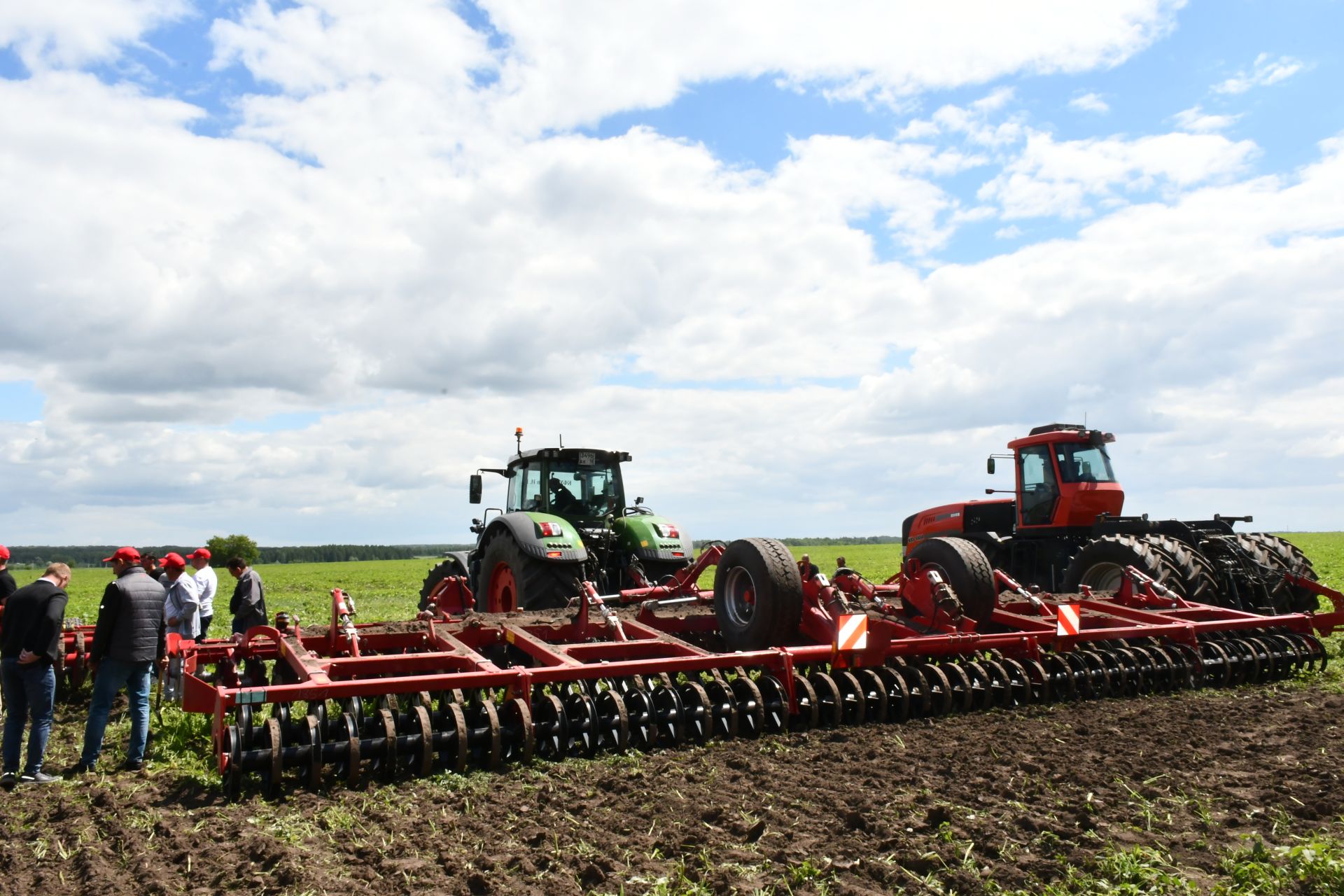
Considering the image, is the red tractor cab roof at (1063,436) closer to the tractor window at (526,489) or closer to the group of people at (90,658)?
the tractor window at (526,489)

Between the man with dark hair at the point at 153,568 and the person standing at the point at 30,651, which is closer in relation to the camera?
the person standing at the point at 30,651

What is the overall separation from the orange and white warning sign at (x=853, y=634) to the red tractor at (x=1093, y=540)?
1.54 m

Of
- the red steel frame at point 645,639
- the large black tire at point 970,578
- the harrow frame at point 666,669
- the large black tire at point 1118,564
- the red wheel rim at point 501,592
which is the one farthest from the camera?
the red wheel rim at point 501,592

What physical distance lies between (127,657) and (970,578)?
19.2 feet

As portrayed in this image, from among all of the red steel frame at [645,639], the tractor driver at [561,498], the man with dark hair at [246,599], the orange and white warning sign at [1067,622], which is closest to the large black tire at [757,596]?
the red steel frame at [645,639]

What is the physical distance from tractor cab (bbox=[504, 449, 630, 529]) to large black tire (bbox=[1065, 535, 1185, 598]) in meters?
5.28

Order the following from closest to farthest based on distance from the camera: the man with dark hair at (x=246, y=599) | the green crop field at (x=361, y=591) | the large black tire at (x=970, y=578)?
the large black tire at (x=970, y=578) < the man with dark hair at (x=246, y=599) < the green crop field at (x=361, y=591)

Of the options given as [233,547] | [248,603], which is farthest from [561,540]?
[233,547]

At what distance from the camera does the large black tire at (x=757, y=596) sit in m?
6.92

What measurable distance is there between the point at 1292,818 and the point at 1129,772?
0.81 m

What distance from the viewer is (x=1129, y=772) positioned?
4812 millimetres

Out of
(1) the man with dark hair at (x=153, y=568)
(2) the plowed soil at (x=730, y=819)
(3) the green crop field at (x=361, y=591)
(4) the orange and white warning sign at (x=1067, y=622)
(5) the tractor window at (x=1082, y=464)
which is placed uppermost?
(5) the tractor window at (x=1082, y=464)

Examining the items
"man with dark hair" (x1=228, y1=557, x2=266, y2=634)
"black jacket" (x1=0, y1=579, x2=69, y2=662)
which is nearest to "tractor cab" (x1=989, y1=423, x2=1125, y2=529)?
"man with dark hair" (x1=228, y1=557, x2=266, y2=634)

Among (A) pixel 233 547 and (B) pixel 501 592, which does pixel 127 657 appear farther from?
(A) pixel 233 547
